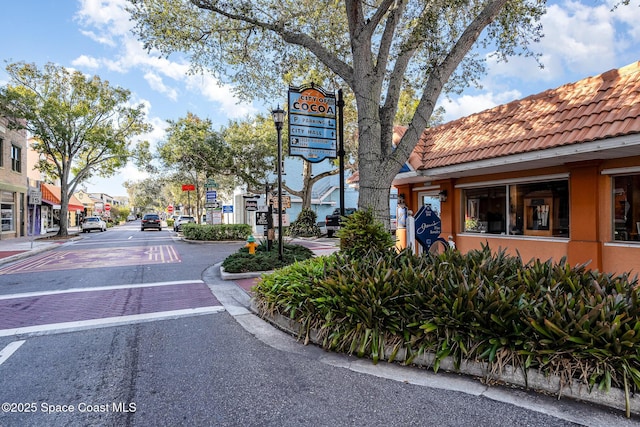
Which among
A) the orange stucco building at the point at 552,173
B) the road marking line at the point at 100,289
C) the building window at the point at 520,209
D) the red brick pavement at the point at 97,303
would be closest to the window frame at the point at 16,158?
the road marking line at the point at 100,289

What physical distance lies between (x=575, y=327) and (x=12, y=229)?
30706 mm

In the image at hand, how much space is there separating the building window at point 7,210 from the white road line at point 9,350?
22.8 metres

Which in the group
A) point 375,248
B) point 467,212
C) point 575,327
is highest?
point 467,212

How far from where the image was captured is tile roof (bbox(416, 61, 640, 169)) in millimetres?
5645

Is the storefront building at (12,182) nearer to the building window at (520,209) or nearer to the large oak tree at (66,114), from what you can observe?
the large oak tree at (66,114)

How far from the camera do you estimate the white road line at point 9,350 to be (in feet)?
13.9

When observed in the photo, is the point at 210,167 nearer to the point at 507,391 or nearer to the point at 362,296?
the point at 362,296

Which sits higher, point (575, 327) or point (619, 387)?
point (575, 327)

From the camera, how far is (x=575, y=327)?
3.25 metres

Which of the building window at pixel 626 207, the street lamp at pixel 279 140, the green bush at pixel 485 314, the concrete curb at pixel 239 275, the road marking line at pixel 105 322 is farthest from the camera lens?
the street lamp at pixel 279 140

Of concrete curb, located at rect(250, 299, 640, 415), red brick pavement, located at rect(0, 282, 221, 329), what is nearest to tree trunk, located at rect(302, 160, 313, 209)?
red brick pavement, located at rect(0, 282, 221, 329)

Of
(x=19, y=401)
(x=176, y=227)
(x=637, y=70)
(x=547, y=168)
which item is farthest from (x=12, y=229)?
(x=637, y=70)

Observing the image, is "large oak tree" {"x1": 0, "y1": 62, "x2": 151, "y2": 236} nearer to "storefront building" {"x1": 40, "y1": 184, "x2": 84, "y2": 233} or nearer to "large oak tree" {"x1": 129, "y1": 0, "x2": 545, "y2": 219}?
"storefront building" {"x1": 40, "y1": 184, "x2": 84, "y2": 233}

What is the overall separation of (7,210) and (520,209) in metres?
28.8
